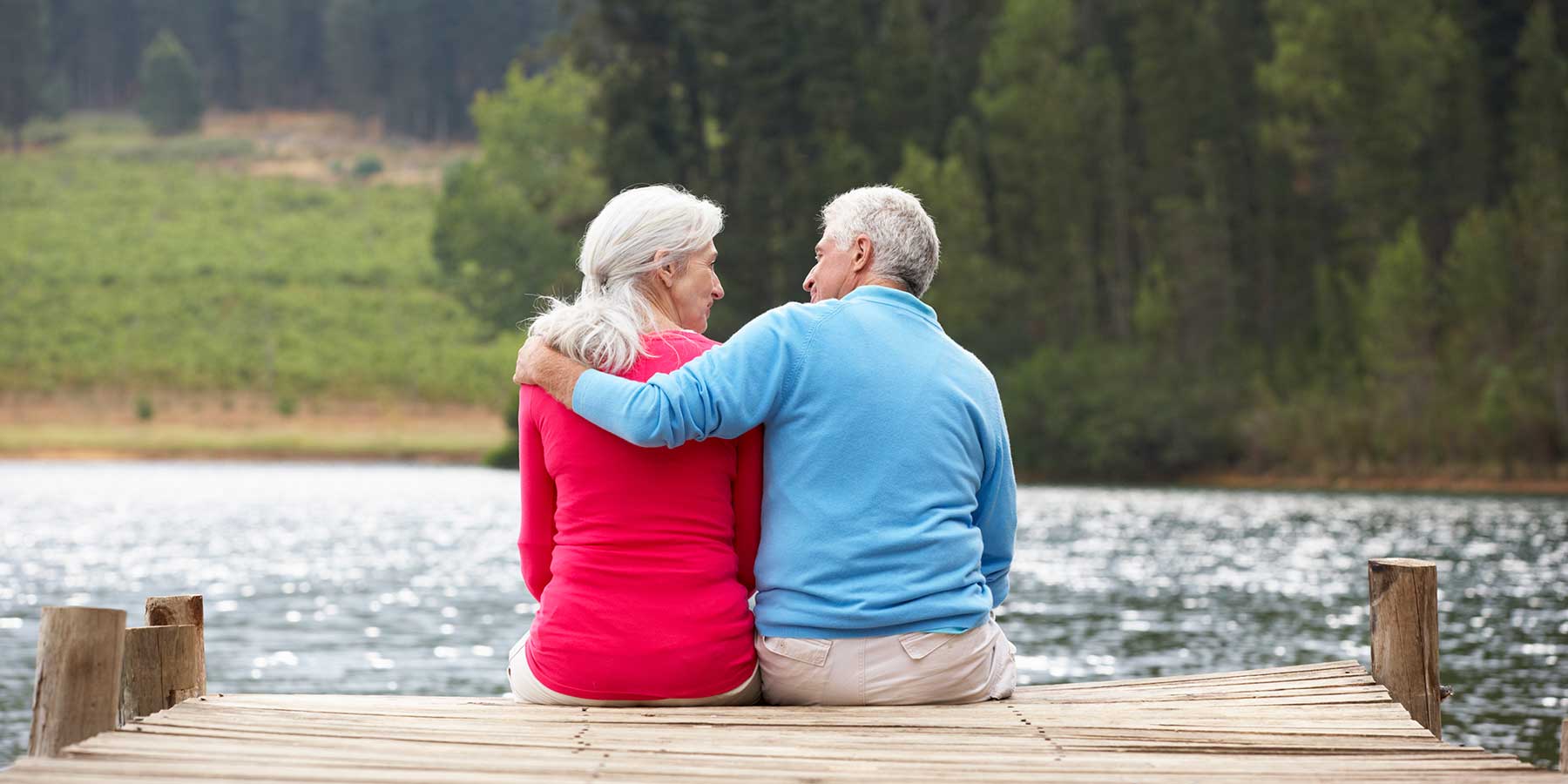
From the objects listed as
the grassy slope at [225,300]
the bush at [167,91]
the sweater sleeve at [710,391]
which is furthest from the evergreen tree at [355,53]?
the sweater sleeve at [710,391]

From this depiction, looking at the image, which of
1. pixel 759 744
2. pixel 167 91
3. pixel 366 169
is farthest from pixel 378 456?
pixel 759 744

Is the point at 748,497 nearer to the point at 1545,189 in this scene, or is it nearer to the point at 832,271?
the point at 832,271

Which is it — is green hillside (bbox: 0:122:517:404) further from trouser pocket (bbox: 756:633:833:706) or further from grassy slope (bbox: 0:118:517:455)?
trouser pocket (bbox: 756:633:833:706)

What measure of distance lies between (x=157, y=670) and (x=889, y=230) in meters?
2.27

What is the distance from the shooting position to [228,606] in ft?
63.4

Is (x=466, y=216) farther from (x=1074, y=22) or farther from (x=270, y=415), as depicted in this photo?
(x=1074, y=22)

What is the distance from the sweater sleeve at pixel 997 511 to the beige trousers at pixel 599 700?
2.05 ft

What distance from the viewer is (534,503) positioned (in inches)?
167

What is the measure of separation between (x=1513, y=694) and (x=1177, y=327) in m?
40.6

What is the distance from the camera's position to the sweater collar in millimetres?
4184

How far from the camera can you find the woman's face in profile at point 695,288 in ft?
13.7

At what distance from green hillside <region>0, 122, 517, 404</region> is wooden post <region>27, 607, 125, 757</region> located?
205 ft

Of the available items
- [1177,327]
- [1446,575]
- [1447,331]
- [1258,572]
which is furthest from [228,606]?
[1177,327]

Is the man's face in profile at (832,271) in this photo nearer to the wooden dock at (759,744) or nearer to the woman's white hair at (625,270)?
the woman's white hair at (625,270)
